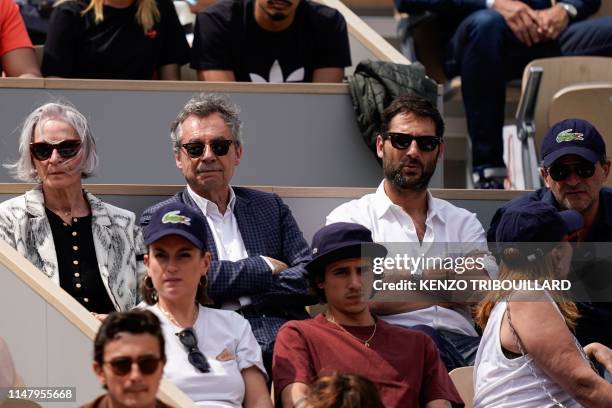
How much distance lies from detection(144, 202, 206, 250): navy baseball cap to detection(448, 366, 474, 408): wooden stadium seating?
3.45 ft

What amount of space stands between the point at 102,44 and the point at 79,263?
196cm

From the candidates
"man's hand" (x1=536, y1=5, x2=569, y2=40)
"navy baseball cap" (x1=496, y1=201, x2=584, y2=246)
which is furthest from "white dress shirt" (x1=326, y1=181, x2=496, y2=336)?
"man's hand" (x1=536, y1=5, x2=569, y2=40)

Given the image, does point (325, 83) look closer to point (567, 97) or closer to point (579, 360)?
point (567, 97)

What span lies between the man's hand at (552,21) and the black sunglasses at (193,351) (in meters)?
3.86

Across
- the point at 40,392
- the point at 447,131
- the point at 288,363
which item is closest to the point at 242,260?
the point at 288,363

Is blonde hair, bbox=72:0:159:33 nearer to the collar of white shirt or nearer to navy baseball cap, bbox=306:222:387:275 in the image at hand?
the collar of white shirt

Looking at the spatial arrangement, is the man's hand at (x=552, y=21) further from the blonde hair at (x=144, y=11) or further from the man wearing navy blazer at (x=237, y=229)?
the man wearing navy blazer at (x=237, y=229)

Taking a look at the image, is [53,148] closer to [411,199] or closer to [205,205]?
[205,205]

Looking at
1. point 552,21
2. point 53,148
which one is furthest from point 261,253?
point 552,21

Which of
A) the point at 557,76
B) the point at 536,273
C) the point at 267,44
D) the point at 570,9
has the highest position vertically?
the point at 570,9

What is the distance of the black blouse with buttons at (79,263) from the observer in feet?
18.7

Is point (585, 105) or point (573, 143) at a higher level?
point (585, 105)

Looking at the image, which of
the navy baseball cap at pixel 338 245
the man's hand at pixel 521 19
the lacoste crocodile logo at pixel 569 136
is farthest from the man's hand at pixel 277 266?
the man's hand at pixel 521 19

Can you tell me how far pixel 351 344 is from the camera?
522 centimetres
